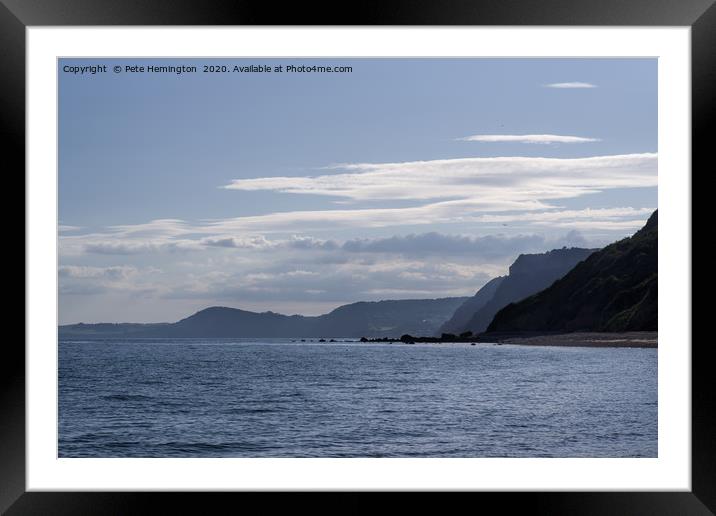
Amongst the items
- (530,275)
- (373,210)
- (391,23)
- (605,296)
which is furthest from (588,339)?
(391,23)

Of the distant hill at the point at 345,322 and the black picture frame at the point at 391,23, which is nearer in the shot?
the black picture frame at the point at 391,23

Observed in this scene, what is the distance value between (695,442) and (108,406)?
26023 millimetres

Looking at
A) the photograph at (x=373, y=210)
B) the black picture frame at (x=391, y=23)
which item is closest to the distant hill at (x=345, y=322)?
the photograph at (x=373, y=210)

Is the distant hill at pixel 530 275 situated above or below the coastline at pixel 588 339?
above

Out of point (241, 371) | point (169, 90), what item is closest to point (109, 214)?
point (169, 90)

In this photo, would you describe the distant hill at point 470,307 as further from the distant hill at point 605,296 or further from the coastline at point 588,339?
the coastline at point 588,339

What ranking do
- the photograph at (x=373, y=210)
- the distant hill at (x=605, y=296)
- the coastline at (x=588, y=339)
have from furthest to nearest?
the distant hill at (x=605, y=296), the coastline at (x=588, y=339), the photograph at (x=373, y=210)

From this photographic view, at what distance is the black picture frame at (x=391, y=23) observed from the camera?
12.9ft

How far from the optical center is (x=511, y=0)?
3914mm

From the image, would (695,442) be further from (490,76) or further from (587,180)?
(490,76)

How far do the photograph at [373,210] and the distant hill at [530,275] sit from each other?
0.49 ft

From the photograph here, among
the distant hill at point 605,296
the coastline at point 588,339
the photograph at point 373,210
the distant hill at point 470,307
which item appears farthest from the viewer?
the distant hill at point 470,307

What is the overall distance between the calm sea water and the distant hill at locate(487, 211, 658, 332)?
2700mm

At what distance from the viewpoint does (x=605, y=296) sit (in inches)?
Answer: 1962
